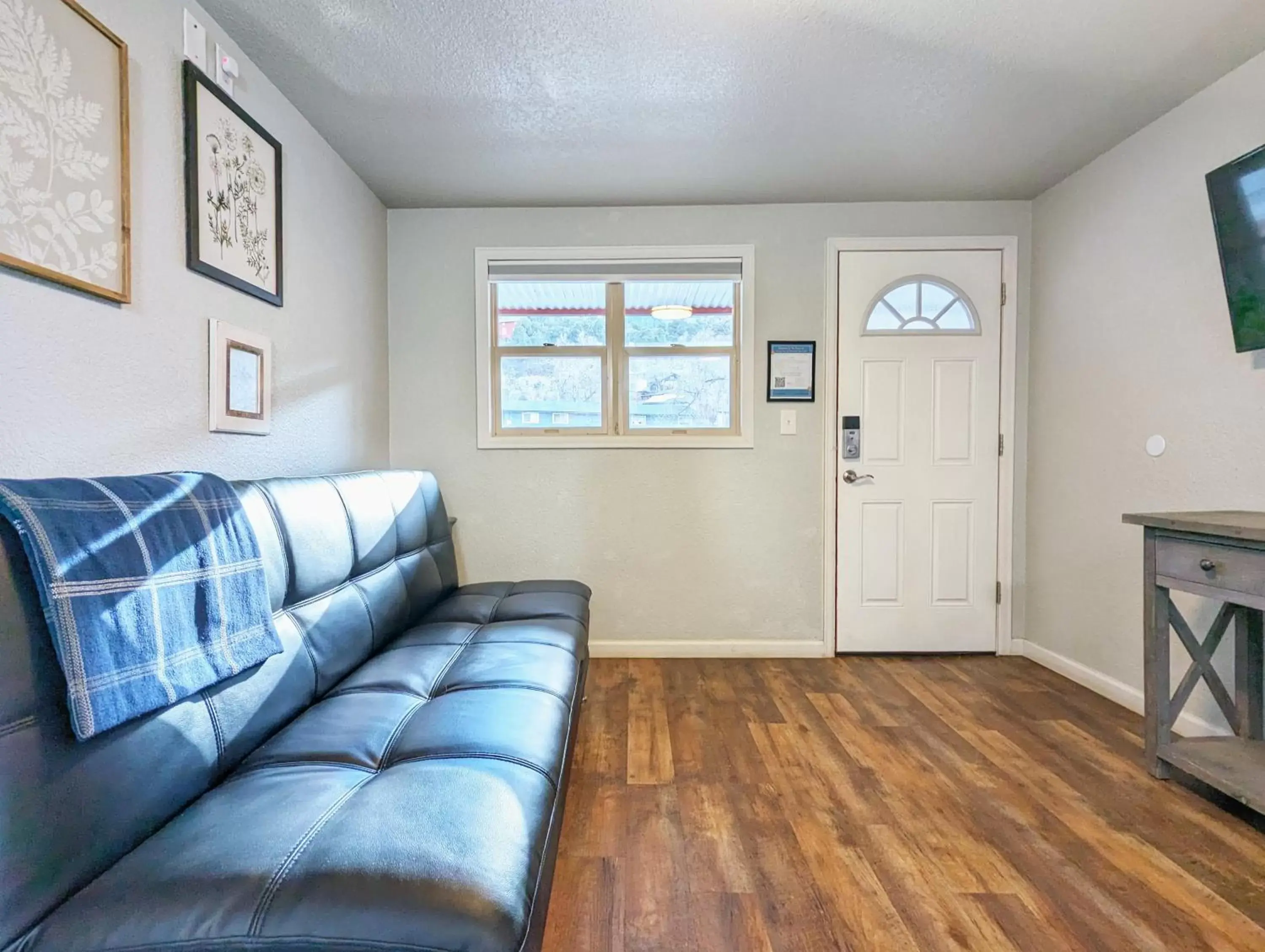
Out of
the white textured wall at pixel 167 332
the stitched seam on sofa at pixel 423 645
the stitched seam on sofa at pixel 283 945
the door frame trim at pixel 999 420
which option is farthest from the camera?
the door frame trim at pixel 999 420

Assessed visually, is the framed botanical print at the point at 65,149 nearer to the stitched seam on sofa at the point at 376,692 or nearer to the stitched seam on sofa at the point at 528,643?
the stitched seam on sofa at the point at 376,692

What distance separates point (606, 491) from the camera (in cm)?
282

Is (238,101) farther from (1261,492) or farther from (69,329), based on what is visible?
(1261,492)

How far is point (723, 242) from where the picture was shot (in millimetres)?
2773

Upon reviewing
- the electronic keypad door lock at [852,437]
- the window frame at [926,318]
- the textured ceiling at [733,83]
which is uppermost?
the textured ceiling at [733,83]

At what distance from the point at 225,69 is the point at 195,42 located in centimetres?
10

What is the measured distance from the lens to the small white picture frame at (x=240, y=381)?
1565 millimetres

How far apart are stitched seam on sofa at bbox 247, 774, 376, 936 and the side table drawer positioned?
2102 mm

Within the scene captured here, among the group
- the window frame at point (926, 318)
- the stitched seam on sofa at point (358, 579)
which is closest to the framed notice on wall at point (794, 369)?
the window frame at point (926, 318)

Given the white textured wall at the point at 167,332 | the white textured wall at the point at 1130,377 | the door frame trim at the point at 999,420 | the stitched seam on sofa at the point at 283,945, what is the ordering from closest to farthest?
1. the stitched seam on sofa at the point at 283,945
2. the white textured wall at the point at 167,332
3. the white textured wall at the point at 1130,377
4. the door frame trim at the point at 999,420

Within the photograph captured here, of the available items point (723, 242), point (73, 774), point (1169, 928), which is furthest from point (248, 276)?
point (1169, 928)

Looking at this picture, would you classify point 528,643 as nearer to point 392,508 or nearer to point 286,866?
point 392,508

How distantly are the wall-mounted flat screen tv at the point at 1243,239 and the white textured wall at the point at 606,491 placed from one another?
1.30 m

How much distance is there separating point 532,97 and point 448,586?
186 centimetres
